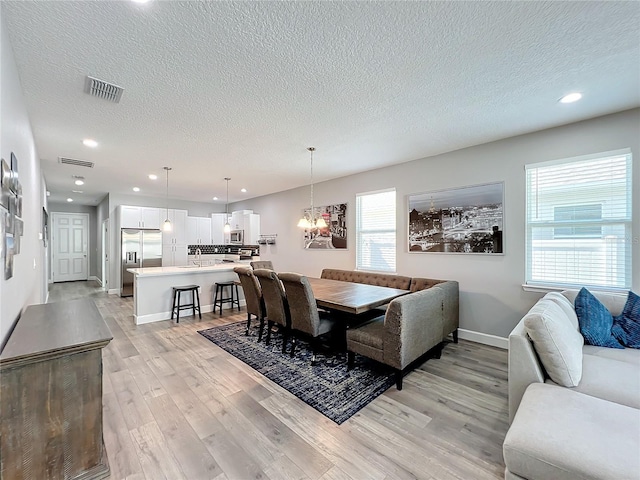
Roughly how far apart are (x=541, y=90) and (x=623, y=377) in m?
2.27

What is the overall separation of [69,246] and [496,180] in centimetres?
1212

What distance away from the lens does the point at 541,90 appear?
2389 millimetres

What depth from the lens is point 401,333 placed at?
8.19 feet

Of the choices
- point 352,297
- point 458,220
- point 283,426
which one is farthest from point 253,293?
point 458,220

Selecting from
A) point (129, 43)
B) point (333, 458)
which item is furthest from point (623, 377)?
point (129, 43)

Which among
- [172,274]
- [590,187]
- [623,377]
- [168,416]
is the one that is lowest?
[168,416]

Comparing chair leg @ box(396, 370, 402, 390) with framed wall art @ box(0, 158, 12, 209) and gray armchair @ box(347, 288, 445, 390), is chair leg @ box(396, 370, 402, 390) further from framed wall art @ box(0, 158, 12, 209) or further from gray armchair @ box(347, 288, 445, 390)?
framed wall art @ box(0, 158, 12, 209)

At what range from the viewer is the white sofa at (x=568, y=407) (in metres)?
1.20

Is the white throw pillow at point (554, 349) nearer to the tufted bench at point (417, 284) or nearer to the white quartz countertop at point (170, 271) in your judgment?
the tufted bench at point (417, 284)

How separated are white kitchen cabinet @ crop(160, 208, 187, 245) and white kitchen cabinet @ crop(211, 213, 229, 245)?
2.81ft

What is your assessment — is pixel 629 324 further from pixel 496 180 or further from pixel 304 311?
pixel 304 311

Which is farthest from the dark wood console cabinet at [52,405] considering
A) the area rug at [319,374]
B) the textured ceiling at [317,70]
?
the textured ceiling at [317,70]

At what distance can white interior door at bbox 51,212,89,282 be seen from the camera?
9.02 meters

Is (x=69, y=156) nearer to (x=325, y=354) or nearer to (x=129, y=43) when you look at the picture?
(x=129, y=43)
